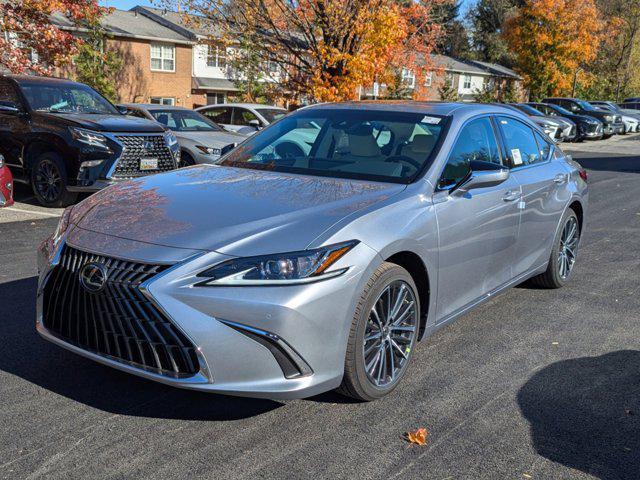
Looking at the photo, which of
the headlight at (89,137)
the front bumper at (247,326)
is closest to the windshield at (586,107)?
the headlight at (89,137)

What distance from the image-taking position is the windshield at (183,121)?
13.8m

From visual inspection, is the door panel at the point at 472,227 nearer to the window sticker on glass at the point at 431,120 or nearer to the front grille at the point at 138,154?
the window sticker on glass at the point at 431,120

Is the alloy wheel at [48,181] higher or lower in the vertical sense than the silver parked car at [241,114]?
lower


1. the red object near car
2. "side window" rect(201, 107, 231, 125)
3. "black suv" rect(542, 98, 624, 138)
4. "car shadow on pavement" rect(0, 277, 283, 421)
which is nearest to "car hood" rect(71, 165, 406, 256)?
"car shadow on pavement" rect(0, 277, 283, 421)

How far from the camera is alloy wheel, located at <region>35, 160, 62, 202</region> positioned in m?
9.98

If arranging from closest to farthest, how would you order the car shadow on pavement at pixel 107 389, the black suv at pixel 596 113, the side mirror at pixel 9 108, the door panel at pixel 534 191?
the car shadow on pavement at pixel 107 389 < the door panel at pixel 534 191 < the side mirror at pixel 9 108 < the black suv at pixel 596 113

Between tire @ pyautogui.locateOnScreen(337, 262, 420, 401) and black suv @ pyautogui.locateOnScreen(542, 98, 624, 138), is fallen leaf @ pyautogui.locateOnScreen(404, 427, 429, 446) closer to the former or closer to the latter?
tire @ pyautogui.locateOnScreen(337, 262, 420, 401)

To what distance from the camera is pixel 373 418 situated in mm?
3730

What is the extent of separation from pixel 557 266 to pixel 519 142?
126 cm

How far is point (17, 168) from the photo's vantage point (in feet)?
34.6

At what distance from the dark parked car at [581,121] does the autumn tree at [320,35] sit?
15.8 meters

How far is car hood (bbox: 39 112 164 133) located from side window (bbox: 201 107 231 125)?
5.66 meters

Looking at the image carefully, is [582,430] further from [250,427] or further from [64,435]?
[64,435]

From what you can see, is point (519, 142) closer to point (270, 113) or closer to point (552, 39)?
point (270, 113)
